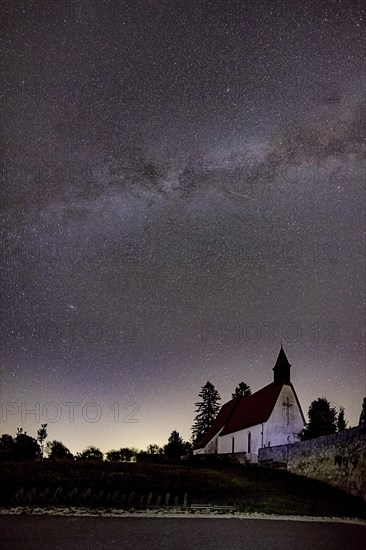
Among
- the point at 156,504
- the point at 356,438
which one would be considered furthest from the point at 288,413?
the point at 156,504

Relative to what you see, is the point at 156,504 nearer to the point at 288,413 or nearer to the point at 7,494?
the point at 7,494

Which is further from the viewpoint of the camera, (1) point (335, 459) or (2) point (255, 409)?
(2) point (255, 409)

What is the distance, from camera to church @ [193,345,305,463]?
53438 millimetres

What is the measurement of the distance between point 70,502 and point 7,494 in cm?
385

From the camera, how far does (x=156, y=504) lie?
892 inches

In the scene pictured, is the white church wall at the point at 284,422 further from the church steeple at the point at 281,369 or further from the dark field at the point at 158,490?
the dark field at the point at 158,490

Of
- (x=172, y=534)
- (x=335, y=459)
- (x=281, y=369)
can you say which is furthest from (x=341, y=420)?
(x=172, y=534)

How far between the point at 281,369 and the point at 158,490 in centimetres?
3640

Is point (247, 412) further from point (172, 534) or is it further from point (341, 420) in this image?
point (172, 534)

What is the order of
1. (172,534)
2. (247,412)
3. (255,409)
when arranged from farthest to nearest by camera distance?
1. (247,412)
2. (255,409)
3. (172,534)

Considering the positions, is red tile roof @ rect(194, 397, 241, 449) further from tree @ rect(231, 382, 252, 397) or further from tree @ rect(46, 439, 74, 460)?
tree @ rect(46, 439, 74, 460)

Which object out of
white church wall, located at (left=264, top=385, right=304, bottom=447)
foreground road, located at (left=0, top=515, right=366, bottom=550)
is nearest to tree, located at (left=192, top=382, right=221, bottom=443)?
white church wall, located at (left=264, top=385, right=304, bottom=447)

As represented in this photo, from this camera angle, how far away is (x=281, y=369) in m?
60.6

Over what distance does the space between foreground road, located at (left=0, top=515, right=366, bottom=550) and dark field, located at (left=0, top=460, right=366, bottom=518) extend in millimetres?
4192
